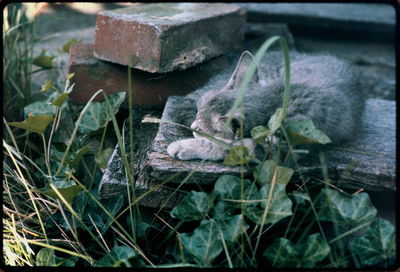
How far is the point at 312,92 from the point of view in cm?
223

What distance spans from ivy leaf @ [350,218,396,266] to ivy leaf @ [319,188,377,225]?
52 millimetres

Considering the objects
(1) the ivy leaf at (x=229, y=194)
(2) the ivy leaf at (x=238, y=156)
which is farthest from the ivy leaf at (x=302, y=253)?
(2) the ivy leaf at (x=238, y=156)

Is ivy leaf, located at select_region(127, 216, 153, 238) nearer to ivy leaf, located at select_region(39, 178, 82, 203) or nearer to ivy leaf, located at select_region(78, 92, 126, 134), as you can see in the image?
ivy leaf, located at select_region(39, 178, 82, 203)

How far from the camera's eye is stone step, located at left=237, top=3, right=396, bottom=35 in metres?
3.81

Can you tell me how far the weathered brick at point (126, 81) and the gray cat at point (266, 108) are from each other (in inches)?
7.0

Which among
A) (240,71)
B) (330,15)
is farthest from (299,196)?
(330,15)

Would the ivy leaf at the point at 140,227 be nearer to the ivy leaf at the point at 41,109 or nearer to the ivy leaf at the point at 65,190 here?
the ivy leaf at the point at 65,190

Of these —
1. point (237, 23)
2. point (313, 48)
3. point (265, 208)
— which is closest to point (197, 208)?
point (265, 208)

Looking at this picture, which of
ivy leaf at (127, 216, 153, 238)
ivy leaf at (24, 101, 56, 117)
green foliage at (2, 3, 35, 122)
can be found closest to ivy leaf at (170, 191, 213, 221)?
ivy leaf at (127, 216, 153, 238)

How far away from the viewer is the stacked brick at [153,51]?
2.33 m

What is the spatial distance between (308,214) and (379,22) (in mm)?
2571

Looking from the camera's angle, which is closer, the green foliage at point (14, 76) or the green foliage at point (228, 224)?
the green foliage at point (228, 224)

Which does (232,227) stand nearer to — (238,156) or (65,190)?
(238,156)

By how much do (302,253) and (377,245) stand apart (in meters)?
0.29
